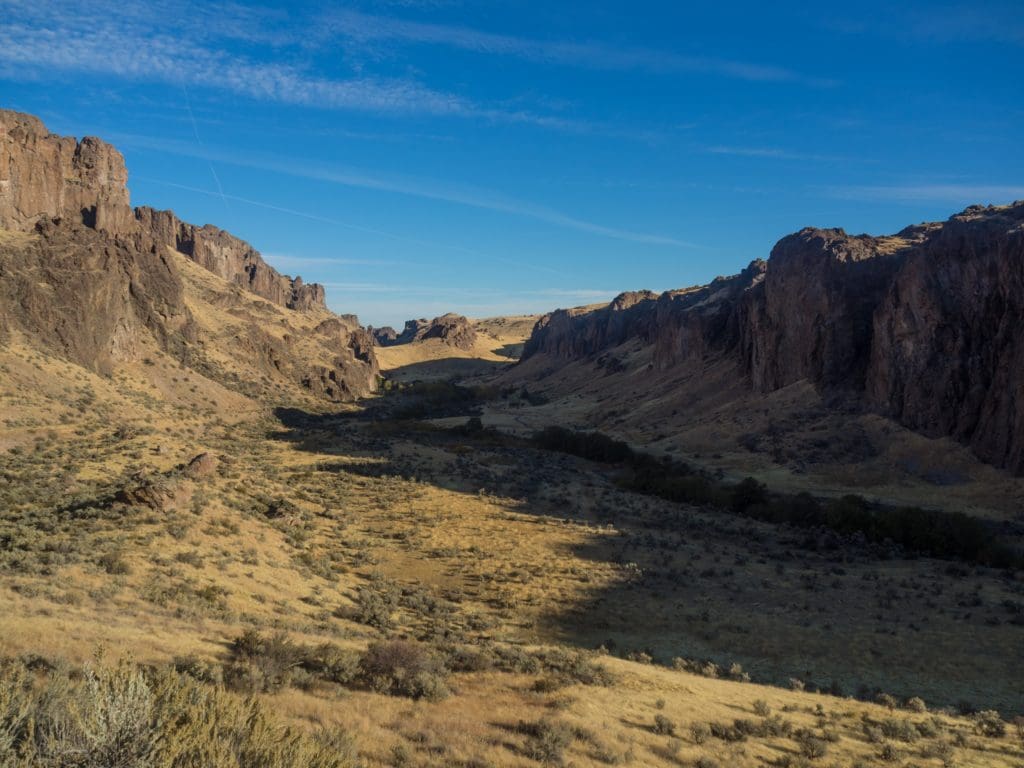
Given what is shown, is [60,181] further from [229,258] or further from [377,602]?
[377,602]

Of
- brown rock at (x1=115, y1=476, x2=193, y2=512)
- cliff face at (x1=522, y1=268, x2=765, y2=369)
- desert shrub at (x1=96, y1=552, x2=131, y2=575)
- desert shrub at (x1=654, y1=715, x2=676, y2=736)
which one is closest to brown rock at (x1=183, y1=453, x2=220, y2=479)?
brown rock at (x1=115, y1=476, x2=193, y2=512)

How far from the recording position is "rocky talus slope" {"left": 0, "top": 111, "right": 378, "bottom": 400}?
175 feet

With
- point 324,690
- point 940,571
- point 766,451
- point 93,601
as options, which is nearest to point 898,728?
point 324,690

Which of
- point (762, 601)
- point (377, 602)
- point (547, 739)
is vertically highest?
point (547, 739)

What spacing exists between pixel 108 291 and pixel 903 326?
71662 millimetres

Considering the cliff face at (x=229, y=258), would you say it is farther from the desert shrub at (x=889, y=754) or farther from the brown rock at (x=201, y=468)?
the desert shrub at (x=889, y=754)

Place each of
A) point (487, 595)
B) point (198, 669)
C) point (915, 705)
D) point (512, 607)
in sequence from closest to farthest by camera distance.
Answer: point (198, 669) < point (915, 705) < point (512, 607) < point (487, 595)

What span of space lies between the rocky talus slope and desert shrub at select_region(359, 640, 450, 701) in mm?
50502

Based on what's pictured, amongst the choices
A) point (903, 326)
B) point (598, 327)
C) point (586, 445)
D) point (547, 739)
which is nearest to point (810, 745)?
point (547, 739)

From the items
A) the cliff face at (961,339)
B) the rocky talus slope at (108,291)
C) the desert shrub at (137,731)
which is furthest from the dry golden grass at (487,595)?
the cliff face at (961,339)

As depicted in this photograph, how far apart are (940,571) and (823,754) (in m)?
20.7

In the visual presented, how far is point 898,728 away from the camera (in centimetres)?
1227

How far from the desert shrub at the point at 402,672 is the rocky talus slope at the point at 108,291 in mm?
50502

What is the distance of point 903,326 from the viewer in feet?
172
